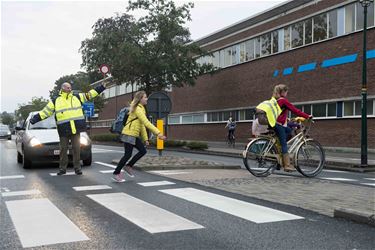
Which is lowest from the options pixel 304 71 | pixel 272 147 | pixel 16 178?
pixel 16 178

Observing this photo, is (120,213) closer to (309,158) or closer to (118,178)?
(118,178)

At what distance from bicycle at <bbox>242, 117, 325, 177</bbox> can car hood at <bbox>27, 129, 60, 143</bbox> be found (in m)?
5.34

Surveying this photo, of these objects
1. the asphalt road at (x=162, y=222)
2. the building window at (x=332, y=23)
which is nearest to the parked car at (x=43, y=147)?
the asphalt road at (x=162, y=222)

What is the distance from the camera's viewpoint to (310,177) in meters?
9.43

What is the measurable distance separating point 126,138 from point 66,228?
4.22 meters

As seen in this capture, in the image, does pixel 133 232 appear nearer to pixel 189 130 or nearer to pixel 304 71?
pixel 304 71

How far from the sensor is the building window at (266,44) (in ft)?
103

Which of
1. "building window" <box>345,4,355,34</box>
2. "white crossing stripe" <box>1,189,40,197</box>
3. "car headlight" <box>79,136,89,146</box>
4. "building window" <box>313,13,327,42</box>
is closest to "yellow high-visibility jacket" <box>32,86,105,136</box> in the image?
"car headlight" <box>79,136,89,146</box>

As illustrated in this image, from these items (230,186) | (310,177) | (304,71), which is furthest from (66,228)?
(304,71)

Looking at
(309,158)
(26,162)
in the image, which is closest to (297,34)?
(309,158)

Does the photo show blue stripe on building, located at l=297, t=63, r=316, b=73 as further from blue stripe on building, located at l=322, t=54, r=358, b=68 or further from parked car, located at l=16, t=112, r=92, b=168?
parked car, located at l=16, t=112, r=92, b=168

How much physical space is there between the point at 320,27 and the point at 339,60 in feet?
9.01

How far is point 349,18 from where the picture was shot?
24.2 meters

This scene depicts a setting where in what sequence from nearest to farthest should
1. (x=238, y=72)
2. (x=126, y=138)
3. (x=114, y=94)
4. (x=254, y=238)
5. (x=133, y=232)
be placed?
(x=254, y=238), (x=133, y=232), (x=126, y=138), (x=238, y=72), (x=114, y=94)
